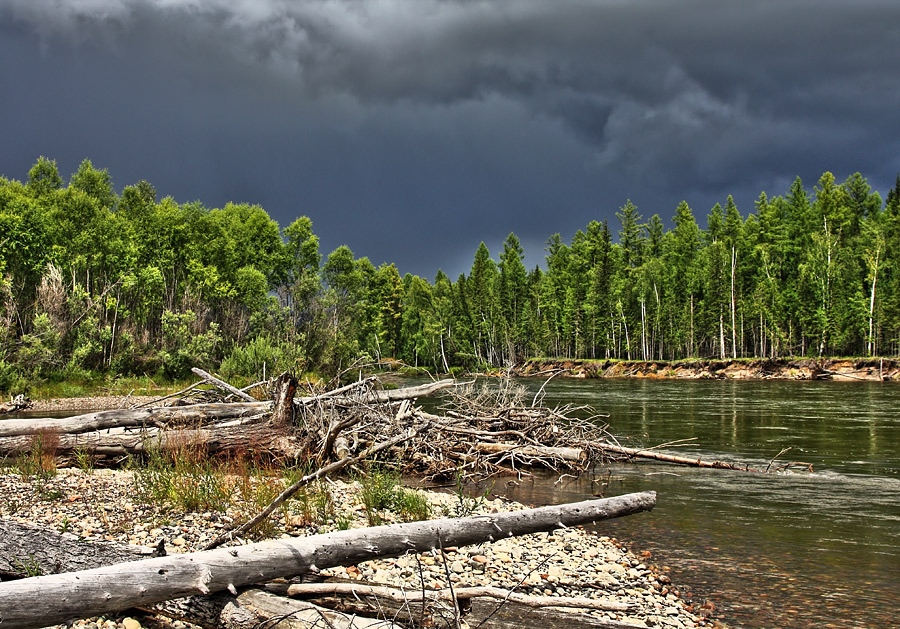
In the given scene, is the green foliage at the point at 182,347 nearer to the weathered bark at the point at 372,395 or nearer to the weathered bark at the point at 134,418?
the weathered bark at the point at 134,418

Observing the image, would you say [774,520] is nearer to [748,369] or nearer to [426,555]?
[426,555]

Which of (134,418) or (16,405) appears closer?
(134,418)

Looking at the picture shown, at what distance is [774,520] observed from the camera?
26.6 ft

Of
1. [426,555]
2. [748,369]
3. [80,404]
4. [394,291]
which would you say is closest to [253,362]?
[80,404]

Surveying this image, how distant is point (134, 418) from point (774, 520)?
10703mm

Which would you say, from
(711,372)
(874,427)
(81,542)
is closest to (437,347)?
(711,372)

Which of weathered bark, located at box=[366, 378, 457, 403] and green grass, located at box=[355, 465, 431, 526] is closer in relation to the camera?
green grass, located at box=[355, 465, 431, 526]

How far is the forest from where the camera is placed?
3366 cm

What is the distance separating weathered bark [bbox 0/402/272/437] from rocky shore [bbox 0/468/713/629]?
6.94 feet

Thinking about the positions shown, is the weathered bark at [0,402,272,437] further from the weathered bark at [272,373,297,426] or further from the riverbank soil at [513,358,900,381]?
the riverbank soil at [513,358,900,381]

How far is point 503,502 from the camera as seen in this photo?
348 inches

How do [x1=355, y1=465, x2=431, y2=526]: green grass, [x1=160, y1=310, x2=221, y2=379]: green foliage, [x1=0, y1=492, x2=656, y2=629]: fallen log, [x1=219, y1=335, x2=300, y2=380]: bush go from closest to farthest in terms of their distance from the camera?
[x1=0, y1=492, x2=656, y2=629]: fallen log < [x1=355, y1=465, x2=431, y2=526]: green grass < [x1=219, y1=335, x2=300, y2=380]: bush < [x1=160, y1=310, x2=221, y2=379]: green foliage

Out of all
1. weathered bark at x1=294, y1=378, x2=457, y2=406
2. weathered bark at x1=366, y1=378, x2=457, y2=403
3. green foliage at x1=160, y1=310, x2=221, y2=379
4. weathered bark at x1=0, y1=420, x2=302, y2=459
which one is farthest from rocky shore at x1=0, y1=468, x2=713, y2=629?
green foliage at x1=160, y1=310, x2=221, y2=379

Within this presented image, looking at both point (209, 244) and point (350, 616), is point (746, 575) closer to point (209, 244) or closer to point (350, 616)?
point (350, 616)
